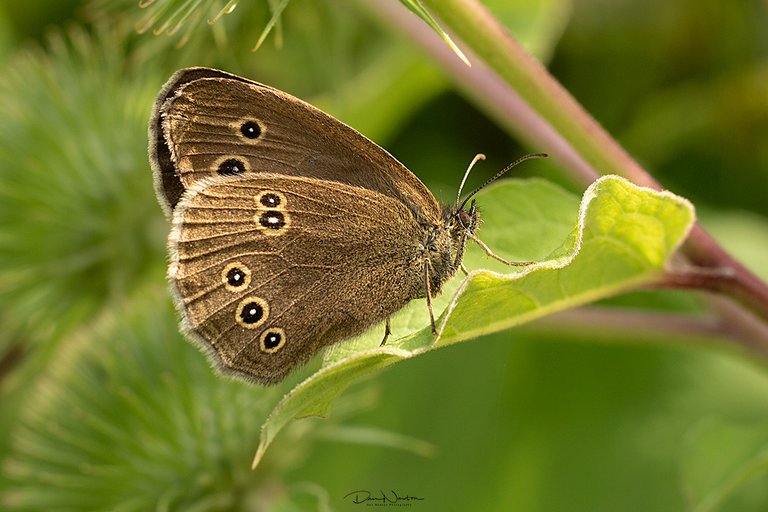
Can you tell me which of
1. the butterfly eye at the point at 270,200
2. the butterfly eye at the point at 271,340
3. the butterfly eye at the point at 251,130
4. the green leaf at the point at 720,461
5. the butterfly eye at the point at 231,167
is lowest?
the green leaf at the point at 720,461

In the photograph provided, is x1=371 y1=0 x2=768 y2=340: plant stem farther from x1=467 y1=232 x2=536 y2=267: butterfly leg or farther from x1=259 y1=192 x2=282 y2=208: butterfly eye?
x1=259 y1=192 x2=282 y2=208: butterfly eye

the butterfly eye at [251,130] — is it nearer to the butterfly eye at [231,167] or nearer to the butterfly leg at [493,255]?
the butterfly eye at [231,167]

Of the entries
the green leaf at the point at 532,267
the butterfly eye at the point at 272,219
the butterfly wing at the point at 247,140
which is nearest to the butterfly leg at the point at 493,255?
the green leaf at the point at 532,267

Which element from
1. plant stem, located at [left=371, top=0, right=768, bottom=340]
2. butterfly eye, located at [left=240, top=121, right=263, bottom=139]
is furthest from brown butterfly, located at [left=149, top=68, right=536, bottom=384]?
plant stem, located at [left=371, top=0, right=768, bottom=340]

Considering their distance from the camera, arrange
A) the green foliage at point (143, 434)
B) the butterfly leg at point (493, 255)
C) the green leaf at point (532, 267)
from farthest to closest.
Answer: the green foliage at point (143, 434), the butterfly leg at point (493, 255), the green leaf at point (532, 267)

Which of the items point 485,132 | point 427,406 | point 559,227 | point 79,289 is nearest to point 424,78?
point 485,132

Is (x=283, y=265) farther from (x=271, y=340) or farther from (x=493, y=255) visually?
(x=493, y=255)

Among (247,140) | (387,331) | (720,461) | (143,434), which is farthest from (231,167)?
(720,461)
